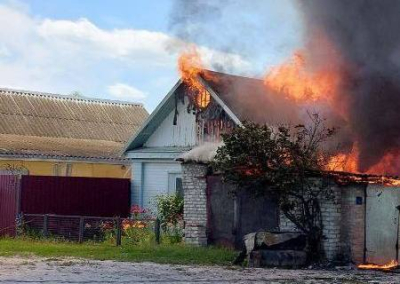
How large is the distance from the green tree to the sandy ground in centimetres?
175

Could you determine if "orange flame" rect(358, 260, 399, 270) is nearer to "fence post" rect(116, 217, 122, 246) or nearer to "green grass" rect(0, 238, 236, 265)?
"green grass" rect(0, 238, 236, 265)

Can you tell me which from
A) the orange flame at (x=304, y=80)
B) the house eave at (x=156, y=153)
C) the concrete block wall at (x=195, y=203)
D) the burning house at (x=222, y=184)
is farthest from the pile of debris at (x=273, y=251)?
the house eave at (x=156, y=153)

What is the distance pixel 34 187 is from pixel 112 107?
595 inches

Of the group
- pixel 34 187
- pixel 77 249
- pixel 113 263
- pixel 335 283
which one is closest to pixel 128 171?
pixel 34 187

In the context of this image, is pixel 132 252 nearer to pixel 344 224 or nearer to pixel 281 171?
pixel 281 171

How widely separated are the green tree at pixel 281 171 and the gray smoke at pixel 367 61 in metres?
3.14

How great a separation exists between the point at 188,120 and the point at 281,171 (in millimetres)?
8715

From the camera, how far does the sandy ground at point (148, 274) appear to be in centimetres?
1294

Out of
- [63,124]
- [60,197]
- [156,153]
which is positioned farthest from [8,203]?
[63,124]

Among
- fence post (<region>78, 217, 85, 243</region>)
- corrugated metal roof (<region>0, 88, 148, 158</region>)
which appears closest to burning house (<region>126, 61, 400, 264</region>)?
fence post (<region>78, 217, 85, 243</region>)

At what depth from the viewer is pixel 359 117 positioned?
64.3ft

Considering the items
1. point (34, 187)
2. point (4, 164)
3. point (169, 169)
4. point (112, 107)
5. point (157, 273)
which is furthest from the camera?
point (112, 107)

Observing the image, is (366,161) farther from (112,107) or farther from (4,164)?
(112,107)

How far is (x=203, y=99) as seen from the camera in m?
23.5
